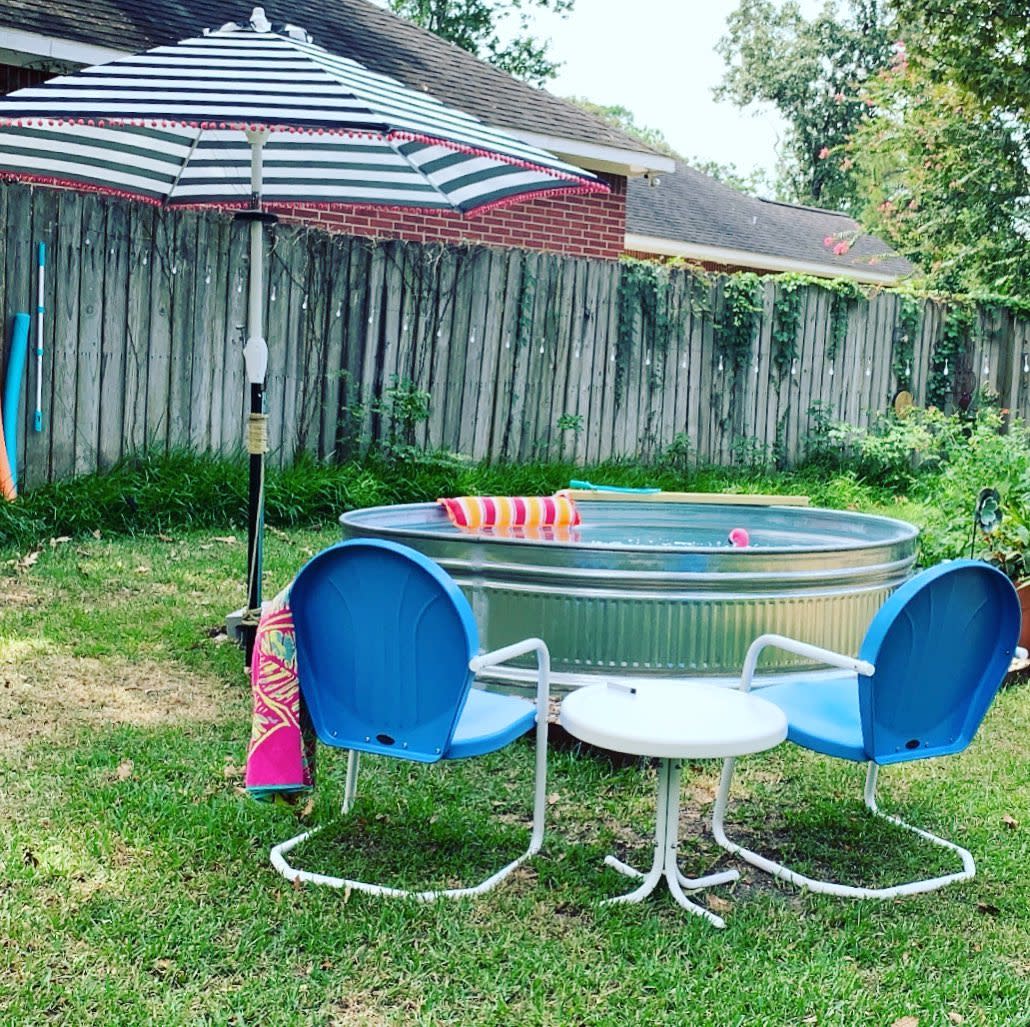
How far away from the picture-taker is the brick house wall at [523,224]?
1154 centimetres

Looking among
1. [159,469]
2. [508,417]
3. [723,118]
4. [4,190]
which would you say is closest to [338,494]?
[159,469]

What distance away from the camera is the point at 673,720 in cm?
309

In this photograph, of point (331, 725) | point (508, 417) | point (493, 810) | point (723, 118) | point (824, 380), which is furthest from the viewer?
point (723, 118)

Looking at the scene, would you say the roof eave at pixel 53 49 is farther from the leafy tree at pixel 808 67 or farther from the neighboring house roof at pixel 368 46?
the leafy tree at pixel 808 67

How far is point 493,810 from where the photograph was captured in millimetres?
3777

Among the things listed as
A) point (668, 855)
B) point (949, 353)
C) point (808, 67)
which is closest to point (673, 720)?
point (668, 855)

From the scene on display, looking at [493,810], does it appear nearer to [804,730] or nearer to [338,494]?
[804,730]

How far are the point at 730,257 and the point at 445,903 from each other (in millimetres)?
17922

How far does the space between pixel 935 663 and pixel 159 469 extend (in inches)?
217

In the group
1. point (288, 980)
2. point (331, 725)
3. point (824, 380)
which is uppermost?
point (824, 380)

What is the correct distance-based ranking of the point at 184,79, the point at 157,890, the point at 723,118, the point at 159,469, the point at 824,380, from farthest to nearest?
the point at 723,118, the point at 824,380, the point at 159,469, the point at 184,79, the point at 157,890

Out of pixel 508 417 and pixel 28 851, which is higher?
pixel 508 417

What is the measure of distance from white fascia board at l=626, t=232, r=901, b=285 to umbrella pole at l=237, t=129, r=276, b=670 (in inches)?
534

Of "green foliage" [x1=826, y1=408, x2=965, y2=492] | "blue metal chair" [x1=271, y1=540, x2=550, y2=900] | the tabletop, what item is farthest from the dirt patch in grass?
"green foliage" [x1=826, y1=408, x2=965, y2=492]
